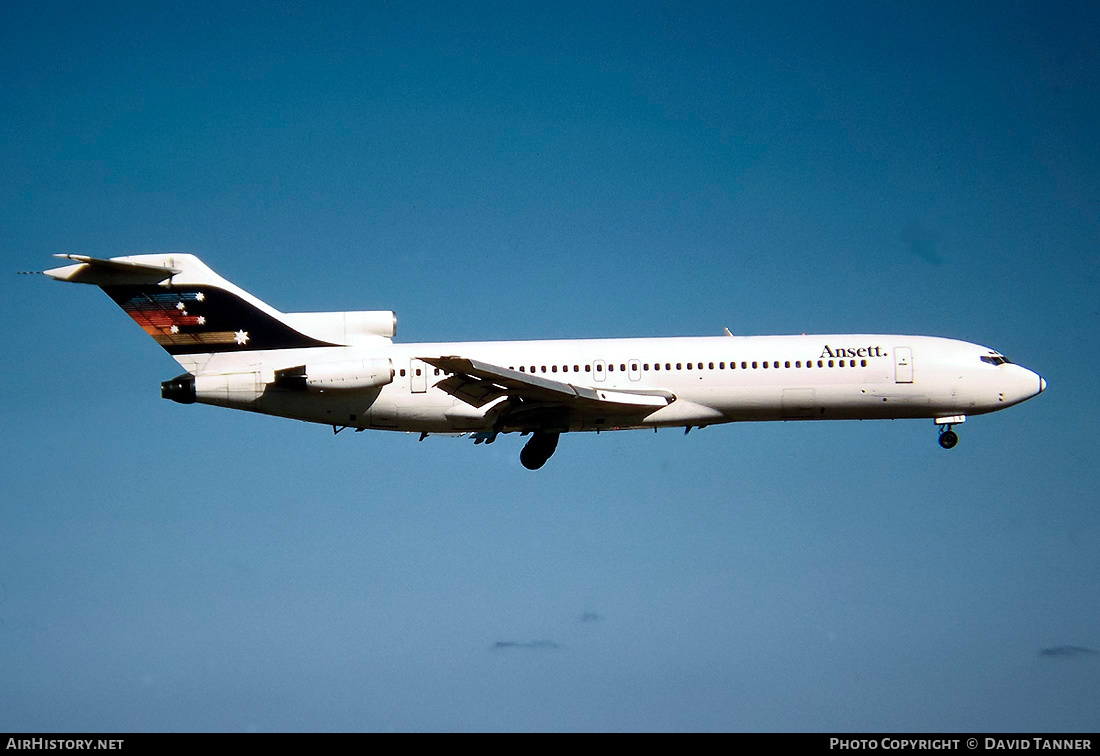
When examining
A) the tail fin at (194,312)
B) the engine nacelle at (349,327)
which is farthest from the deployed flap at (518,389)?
the tail fin at (194,312)

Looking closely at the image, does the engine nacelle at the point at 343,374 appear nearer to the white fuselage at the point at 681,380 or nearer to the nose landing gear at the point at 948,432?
the white fuselage at the point at 681,380

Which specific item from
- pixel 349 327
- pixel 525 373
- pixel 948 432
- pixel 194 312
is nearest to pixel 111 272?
pixel 194 312

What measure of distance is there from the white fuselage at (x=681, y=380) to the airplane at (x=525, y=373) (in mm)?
46

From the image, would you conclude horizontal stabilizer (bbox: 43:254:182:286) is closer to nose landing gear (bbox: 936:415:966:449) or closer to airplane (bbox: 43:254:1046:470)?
airplane (bbox: 43:254:1046:470)

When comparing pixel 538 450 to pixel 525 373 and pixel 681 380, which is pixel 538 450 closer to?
pixel 525 373

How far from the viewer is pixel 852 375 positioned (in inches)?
1542

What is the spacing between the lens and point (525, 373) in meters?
38.3


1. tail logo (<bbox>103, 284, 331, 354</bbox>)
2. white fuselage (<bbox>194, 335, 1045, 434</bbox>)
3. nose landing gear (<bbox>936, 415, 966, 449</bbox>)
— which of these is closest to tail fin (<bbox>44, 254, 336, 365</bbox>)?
tail logo (<bbox>103, 284, 331, 354</bbox>)

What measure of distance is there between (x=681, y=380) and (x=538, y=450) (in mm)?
5634

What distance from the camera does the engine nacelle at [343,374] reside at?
A: 3825 cm

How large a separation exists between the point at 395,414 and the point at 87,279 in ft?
36.3
